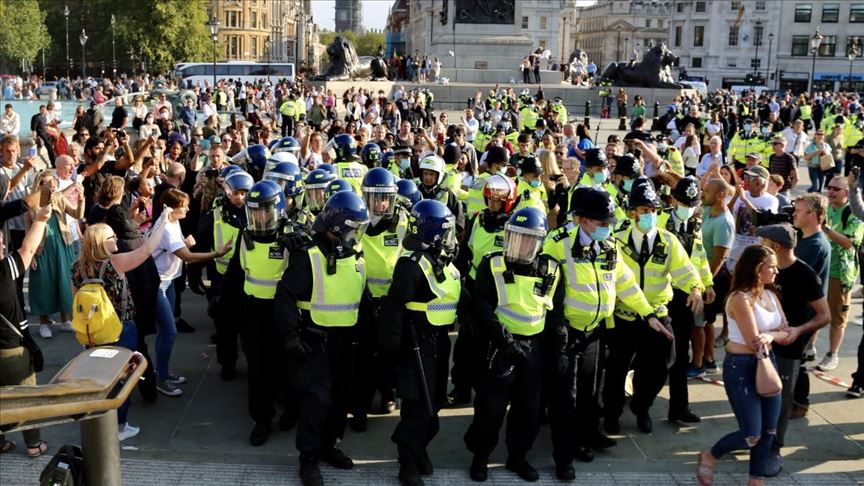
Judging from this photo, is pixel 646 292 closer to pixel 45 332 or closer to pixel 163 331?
pixel 163 331

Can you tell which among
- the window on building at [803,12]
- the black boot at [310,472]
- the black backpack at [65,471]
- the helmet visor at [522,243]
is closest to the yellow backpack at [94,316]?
the black boot at [310,472]

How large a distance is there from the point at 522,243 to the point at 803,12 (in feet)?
342

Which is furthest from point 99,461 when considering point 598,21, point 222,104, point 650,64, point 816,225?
point 598,21

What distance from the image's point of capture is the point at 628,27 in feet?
461

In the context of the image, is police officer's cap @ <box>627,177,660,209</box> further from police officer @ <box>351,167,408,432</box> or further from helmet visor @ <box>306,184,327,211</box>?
helmet visor @ <box>306,184,327,211</box>

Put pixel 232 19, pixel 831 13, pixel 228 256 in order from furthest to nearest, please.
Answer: pixel 232 19, pixel 831 13, pixel 228 256

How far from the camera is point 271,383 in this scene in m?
6.64

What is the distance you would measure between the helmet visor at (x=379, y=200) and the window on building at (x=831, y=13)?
102797mm

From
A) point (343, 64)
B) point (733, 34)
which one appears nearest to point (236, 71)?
point (343, 64)

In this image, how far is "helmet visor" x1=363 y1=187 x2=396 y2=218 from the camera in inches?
263

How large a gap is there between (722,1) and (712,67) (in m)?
7.89

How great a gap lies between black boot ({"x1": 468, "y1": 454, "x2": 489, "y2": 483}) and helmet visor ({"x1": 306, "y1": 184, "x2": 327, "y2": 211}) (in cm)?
288

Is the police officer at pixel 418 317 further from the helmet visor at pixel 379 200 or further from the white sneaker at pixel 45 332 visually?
the white sneaker at pixel 45 332

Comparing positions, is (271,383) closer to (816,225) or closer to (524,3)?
(816,225)
